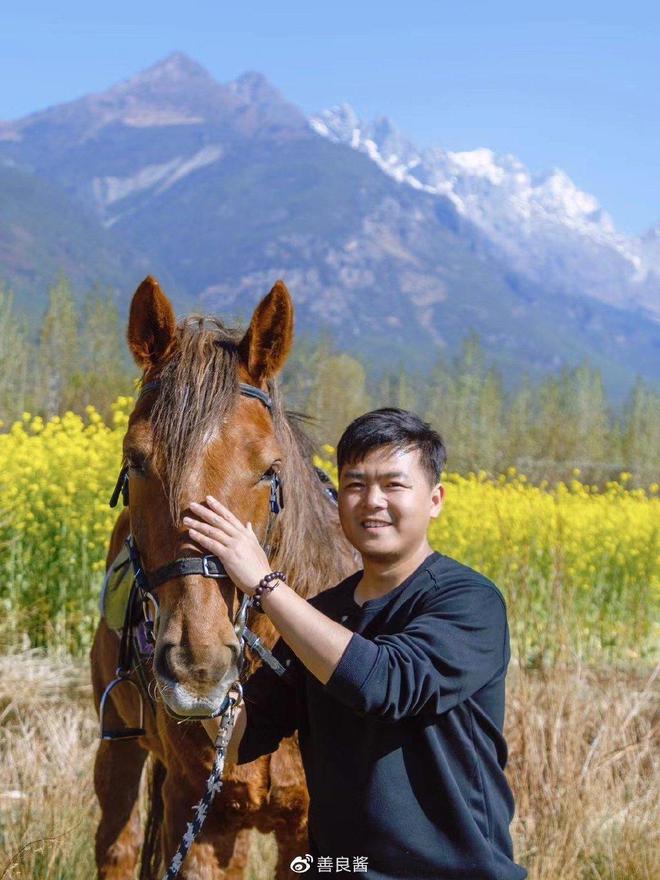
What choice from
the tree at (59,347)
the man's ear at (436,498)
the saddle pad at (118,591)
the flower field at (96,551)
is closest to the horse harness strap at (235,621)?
the man's ear at (436,498)

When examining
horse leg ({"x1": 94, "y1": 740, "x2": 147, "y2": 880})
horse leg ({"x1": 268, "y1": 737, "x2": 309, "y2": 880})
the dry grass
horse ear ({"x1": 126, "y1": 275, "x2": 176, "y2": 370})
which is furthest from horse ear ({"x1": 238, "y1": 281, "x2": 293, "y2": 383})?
horse leg ({"x1": 94, "y1": 740, "x2": 147, "y2": 880})

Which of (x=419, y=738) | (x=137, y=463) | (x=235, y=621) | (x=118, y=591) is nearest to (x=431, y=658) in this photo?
(x=419, y=738)

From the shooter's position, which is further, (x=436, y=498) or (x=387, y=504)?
(x=436, y=498)

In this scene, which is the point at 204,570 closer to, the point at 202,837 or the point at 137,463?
the point at 137,463

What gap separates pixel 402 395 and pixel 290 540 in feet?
280

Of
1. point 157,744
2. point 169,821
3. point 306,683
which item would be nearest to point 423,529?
point 306,683

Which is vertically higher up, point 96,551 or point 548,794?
point 96,551

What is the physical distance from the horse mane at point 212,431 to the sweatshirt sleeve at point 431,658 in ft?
1.67

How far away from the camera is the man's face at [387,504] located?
203cm

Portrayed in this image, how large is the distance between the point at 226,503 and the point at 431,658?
54 cm

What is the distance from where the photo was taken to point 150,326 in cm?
240

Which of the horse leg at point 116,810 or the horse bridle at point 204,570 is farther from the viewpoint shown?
the horse leg at point 116,810

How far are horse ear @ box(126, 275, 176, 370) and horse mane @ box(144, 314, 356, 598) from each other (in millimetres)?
45

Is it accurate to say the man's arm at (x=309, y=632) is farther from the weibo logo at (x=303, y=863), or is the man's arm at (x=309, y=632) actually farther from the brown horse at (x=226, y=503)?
the weibo logo at (x=303, y=863)
